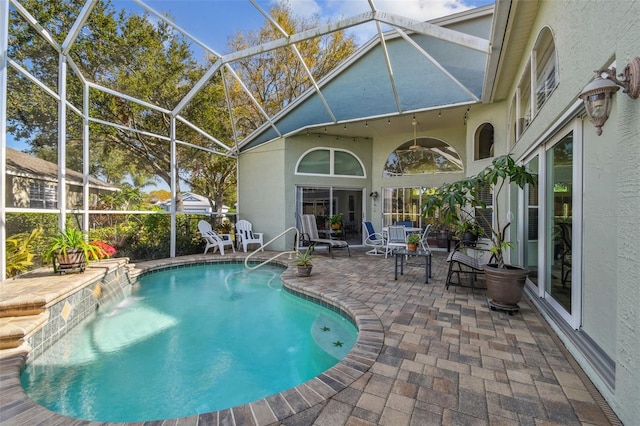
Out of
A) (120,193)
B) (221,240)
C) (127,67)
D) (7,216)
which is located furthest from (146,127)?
(7,216)

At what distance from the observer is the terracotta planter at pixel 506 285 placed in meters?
3.61

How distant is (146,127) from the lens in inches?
415

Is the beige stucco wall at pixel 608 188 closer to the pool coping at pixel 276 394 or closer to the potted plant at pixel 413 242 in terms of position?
the pool coping at pixel 276 394

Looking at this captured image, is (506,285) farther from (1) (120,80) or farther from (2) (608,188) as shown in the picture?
(1) (120,80)

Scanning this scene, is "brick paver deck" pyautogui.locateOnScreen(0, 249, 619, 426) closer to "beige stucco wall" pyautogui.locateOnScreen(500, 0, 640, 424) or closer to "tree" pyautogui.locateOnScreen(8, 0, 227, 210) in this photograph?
"beige stucco wall" pyautogui.locateOnScreen(500, 0, 640, 424)

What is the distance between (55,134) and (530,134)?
8.38 metres

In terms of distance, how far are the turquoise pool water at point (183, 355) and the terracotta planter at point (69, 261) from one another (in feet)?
2.99

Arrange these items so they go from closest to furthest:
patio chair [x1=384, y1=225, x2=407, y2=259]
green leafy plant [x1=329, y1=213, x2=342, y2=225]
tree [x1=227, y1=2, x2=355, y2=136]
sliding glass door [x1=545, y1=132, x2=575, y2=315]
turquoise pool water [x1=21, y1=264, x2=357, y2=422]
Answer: turquoise pool water [x1=21, y1=264, x2=357, y2=422], sliding glass door [x1=545, y1=132, x2=575, y2=315], patio chair [x1=384, y1=225, x2=407, y2=259], green leafy plant [x1=329, y1=213, x2=342, y2=225], tree [x1=227, y1=2, x2=355, y2=136]

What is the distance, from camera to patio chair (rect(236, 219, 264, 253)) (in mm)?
9742

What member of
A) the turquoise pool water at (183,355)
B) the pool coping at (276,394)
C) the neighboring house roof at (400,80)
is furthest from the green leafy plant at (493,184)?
the neighboring house roof at (400,80)

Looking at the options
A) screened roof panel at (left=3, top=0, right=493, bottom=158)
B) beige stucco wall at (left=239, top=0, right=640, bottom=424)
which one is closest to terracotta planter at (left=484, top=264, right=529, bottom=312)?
beige stucco wall at (left=239, top=0, right=640, bottom=424)

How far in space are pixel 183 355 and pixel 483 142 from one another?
8.41 metres

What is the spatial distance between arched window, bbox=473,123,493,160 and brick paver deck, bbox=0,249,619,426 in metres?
5.28

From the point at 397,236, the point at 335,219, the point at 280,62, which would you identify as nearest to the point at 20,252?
the point at 397,236
